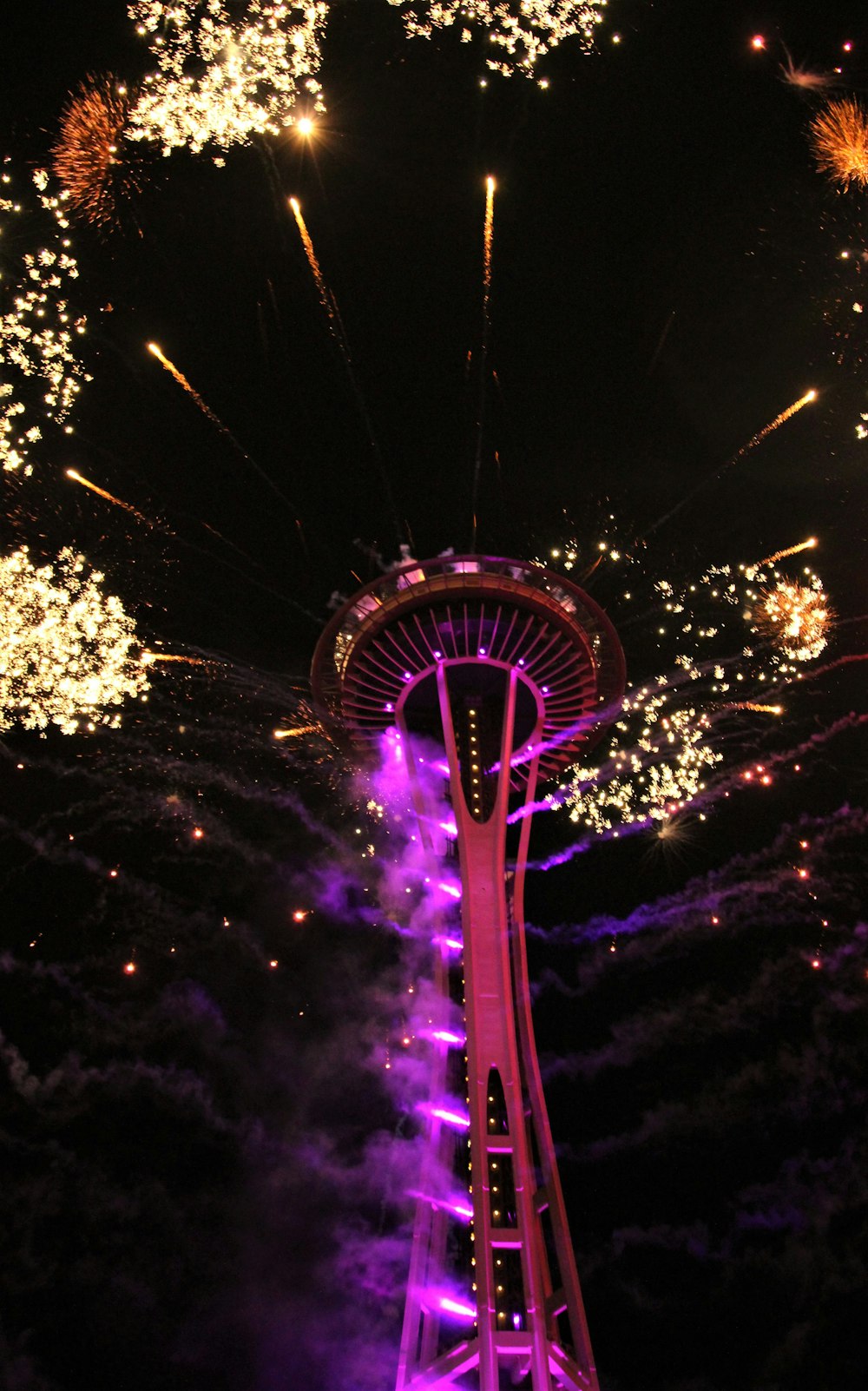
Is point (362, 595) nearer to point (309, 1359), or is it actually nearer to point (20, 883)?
point (20, 883)

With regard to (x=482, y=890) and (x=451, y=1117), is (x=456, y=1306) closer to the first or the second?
(x=451, y=1117)

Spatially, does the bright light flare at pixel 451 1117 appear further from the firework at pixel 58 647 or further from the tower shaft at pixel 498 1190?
the firework at pixel 58 647

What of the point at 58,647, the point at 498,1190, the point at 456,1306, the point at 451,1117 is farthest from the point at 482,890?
the point at 58,647

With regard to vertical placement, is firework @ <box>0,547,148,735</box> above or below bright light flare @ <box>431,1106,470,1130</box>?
above

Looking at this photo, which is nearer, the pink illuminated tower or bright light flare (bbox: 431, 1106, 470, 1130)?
the pink illuminated tower

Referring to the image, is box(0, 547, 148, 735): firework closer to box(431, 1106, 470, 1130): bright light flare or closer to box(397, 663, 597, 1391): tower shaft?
box(397, 663, 597, 1391): tower shaft

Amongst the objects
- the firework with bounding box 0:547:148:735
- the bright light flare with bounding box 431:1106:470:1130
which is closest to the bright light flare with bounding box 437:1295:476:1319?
the bright light flare with bounding box 431:1106:470:1130
